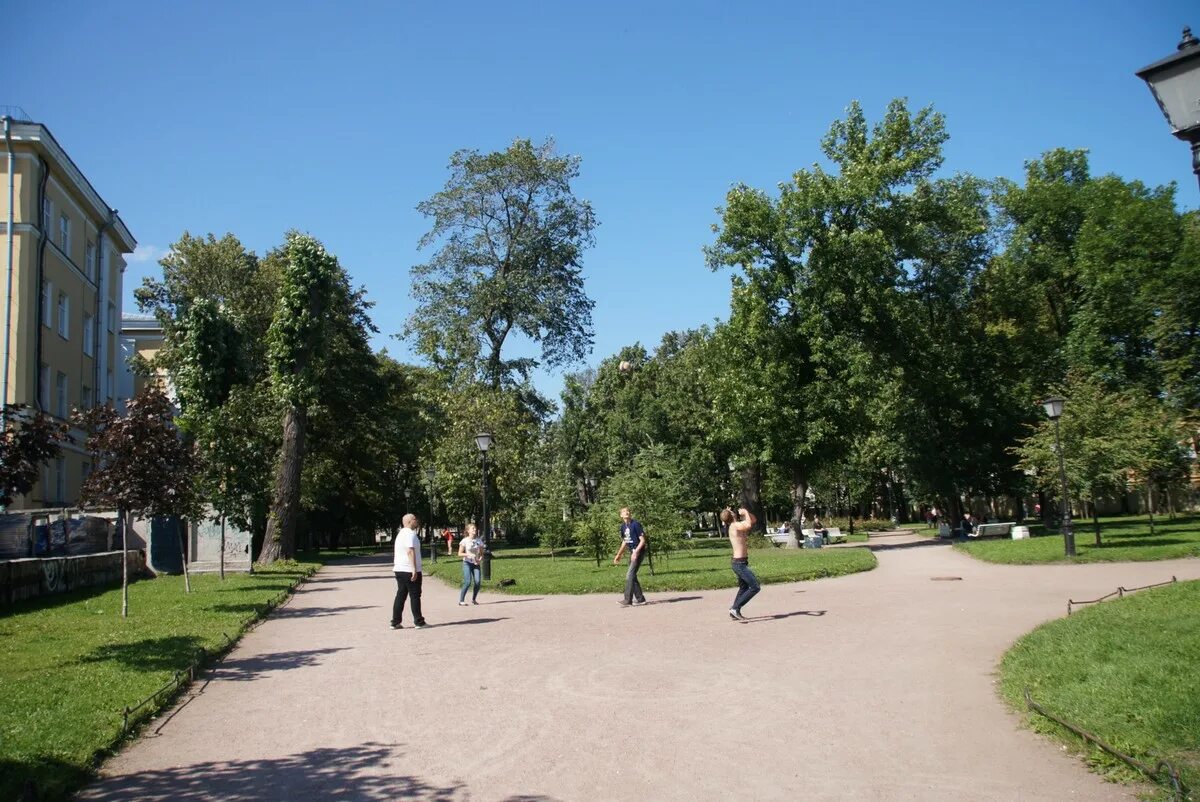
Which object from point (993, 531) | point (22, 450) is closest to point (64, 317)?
point (22, 450)

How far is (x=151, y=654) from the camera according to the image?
36.3 ft

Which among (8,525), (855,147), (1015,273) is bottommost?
(8,525)

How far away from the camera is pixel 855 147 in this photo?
121ft

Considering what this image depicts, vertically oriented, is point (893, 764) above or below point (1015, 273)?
below

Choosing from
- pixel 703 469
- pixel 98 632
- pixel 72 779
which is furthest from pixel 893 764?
pixel 703 469

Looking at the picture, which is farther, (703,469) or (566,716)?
(703,469)

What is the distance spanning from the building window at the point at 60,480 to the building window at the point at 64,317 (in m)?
5.33

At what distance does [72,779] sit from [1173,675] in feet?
29.1

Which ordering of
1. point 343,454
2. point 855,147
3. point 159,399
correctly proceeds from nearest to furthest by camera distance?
point 159,399
point 855,147
point 343,454

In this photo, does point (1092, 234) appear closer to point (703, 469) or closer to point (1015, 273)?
point (1015, 273)

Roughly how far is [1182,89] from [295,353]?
30.5 metres

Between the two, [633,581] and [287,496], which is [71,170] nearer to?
[287,496]

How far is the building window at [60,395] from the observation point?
34.5 m

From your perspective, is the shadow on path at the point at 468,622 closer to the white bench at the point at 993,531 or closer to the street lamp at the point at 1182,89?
the street lamp at the point at 1182,89
